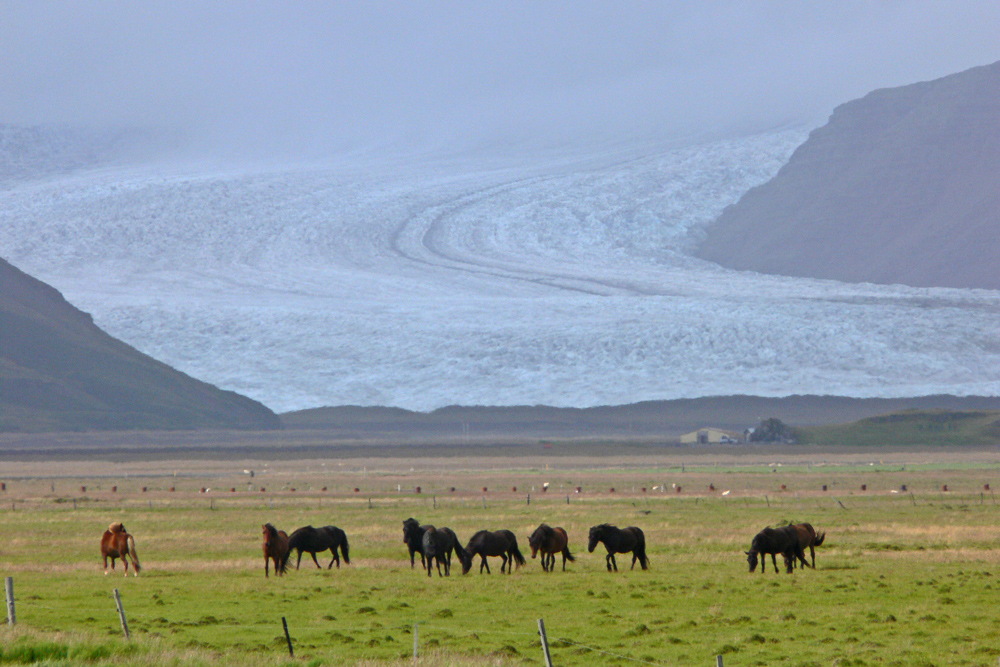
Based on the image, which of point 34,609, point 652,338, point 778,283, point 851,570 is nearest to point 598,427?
point 652,338

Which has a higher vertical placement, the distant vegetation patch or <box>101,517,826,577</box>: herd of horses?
the distant vegetation patch

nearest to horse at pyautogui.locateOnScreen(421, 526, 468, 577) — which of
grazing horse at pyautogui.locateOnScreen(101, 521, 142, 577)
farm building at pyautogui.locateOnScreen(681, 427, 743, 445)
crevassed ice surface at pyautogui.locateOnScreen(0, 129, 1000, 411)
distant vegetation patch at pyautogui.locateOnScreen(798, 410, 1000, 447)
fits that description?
grazing horse at pyautogui.locateOnScreen(101, 521, 142, 577)

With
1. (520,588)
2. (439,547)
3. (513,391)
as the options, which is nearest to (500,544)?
(439,547)

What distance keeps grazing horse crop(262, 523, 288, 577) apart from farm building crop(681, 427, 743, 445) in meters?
48.0

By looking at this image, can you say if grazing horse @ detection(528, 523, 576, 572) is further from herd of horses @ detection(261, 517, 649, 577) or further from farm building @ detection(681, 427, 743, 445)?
farm building @ detection(681, 427, 743, 445)

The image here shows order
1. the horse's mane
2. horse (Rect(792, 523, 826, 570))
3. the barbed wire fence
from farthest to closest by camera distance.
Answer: horse (Rect(792, 523, 826, 570))
the horse's mane
the barbed wire fence

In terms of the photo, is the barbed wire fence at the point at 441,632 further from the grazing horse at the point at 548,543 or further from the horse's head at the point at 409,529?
the grazing horse at the point at 548,543

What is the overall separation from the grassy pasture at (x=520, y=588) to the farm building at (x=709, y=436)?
28.4m

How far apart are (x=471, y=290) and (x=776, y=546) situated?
58956 mm


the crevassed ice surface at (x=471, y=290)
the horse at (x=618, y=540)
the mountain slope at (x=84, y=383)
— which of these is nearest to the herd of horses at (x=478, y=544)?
the horse at (x=618, y=540)

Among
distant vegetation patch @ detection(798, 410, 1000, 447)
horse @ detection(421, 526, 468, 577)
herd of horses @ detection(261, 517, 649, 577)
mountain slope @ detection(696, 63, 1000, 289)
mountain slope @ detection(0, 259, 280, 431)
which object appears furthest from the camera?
mountain slope @ detection(696, 63, 1000, 289)

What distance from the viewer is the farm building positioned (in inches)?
2525

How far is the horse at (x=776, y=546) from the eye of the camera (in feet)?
56.9

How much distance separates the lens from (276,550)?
17.7 metres
